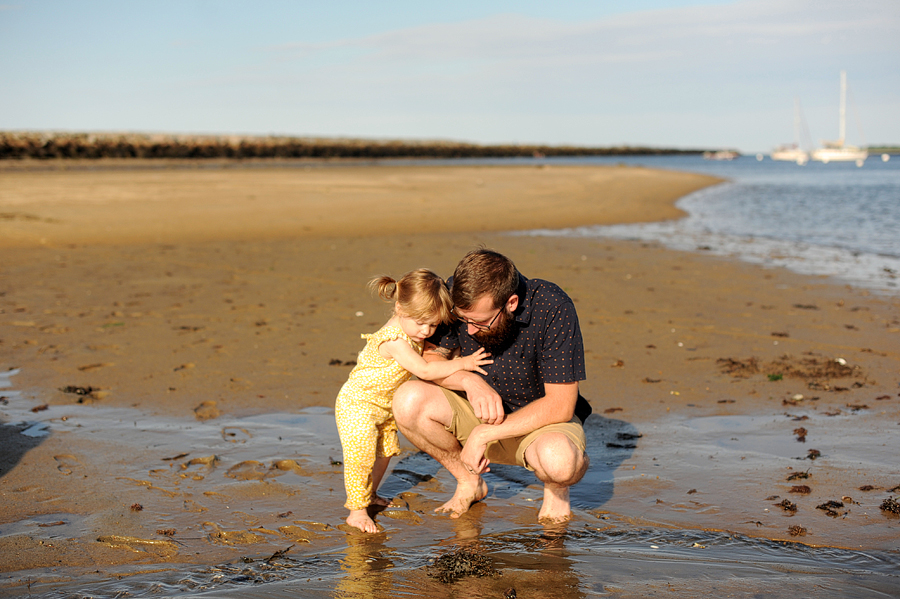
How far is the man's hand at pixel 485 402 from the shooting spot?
11.3 feet

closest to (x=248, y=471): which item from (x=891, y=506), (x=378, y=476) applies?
(x=378, y=476)

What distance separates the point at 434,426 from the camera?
366cm

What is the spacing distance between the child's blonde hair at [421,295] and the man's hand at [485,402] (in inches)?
14.6

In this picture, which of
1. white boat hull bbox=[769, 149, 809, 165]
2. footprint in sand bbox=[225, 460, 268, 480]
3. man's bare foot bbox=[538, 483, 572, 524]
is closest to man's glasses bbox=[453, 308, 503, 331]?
man's bare foot bbox=[538, 483, 572, 524]

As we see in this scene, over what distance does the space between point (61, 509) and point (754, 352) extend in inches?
→ 216

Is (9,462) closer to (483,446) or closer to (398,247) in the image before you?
(483,446)

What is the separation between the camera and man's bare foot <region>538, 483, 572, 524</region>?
349cm

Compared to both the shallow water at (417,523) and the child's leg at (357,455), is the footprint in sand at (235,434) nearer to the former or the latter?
the shallow water at (417,523)

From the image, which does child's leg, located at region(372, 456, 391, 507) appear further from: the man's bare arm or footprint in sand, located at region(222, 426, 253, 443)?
footprint in sand, located at region(222, 426, 253, 443)

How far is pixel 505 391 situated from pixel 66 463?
2577 millimetres

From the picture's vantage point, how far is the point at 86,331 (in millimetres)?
7047

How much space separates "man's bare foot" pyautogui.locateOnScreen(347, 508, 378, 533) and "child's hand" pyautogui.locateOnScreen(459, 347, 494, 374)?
0.86 metres

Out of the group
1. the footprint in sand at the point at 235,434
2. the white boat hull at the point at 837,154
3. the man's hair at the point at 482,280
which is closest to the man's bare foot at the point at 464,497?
the man's hair at the point at 482,280

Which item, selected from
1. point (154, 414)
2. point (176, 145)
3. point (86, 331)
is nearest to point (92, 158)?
point (176, 145)
